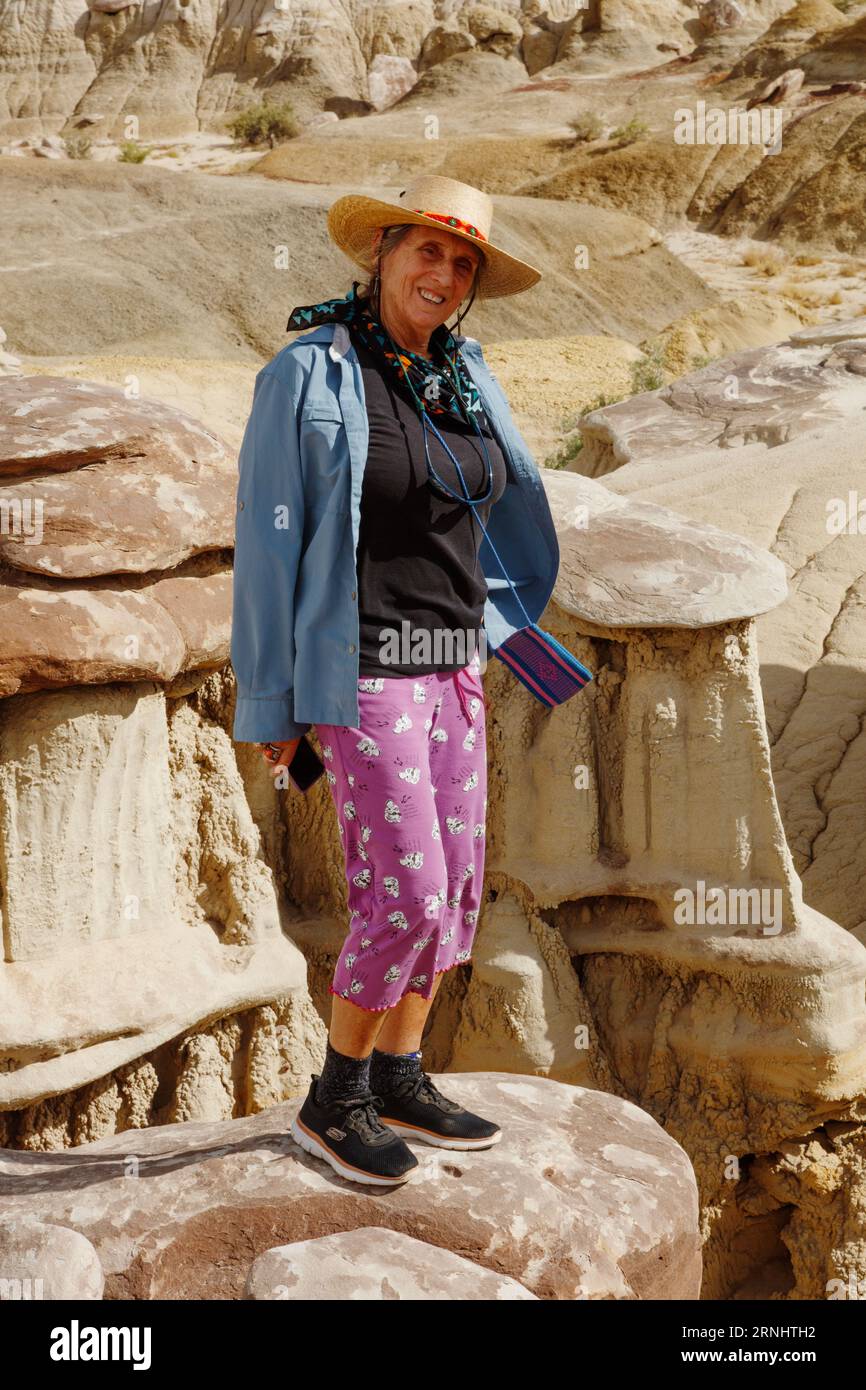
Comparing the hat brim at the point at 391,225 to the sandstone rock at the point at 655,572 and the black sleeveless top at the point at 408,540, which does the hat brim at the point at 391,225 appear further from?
the sandstone rock at the point at 655,572

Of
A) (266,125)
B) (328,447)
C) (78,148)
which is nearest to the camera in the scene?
(328,447)

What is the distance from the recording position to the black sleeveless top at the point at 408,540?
2439 millimetres

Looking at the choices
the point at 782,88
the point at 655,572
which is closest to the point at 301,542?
the point at 655,572

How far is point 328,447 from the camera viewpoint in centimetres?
238

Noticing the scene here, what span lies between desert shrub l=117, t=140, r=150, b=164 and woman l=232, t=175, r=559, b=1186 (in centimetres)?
2841

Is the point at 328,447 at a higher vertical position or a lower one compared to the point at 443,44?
lower

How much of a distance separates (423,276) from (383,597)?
1.81 ft

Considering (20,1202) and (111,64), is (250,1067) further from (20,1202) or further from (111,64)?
(111,64)

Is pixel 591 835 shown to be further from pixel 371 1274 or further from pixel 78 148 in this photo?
pixel 78 148

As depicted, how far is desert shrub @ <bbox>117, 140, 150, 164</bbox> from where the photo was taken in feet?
97.1

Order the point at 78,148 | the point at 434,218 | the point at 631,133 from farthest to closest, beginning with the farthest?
the point at 78,148 < the point at 631,133 < the point at 434,218

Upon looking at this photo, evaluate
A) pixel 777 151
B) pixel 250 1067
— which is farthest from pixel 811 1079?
pixel 777 151

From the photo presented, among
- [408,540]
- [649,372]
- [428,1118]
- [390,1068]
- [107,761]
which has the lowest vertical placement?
[428,1118]

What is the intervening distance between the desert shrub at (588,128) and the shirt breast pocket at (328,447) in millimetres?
26676
